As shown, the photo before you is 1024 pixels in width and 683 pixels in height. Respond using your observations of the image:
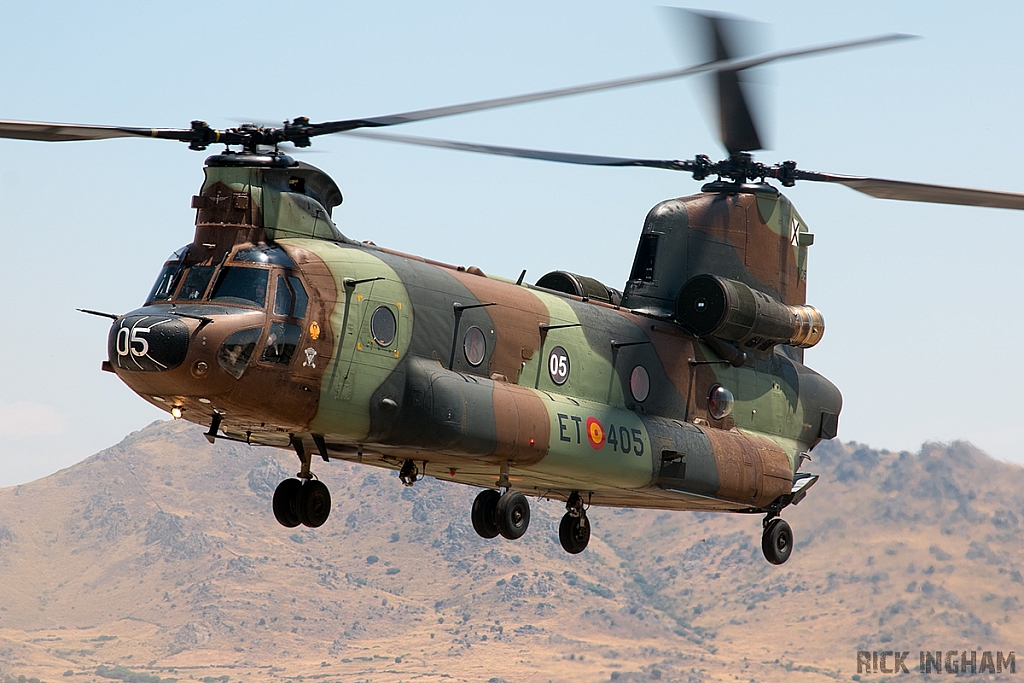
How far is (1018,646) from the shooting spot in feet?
435

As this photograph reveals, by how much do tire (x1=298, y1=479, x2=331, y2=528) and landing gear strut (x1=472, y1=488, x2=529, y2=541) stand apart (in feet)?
7.58

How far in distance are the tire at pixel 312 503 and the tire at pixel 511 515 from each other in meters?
2.63

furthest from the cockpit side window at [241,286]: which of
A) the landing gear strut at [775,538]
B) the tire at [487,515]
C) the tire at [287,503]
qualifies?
the landing gear strut at [775,538]

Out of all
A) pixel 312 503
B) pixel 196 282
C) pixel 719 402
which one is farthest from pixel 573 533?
pixel 196 282

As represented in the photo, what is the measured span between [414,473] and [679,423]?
5719 mm

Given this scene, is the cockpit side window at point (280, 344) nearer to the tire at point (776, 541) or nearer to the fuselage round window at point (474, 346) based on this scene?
the fuselage round window at point (474, 346)

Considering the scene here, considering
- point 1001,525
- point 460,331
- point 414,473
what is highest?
point 1001,525

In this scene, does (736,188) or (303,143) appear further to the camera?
(736,188)

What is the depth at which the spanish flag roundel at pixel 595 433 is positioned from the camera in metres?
24.0

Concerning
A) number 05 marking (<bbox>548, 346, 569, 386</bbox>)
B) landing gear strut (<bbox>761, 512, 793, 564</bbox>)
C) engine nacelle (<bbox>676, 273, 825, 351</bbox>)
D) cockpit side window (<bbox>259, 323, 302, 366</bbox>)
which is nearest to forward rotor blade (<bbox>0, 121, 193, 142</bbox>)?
cockpit side window (<bbox>259, 323, 302, 366</bbox>)

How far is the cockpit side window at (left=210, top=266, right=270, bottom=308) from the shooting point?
19875 millimetres

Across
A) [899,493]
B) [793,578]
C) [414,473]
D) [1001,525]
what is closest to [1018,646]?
[1001,525]

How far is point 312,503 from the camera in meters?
22.4

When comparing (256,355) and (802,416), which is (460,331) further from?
(802,416)
